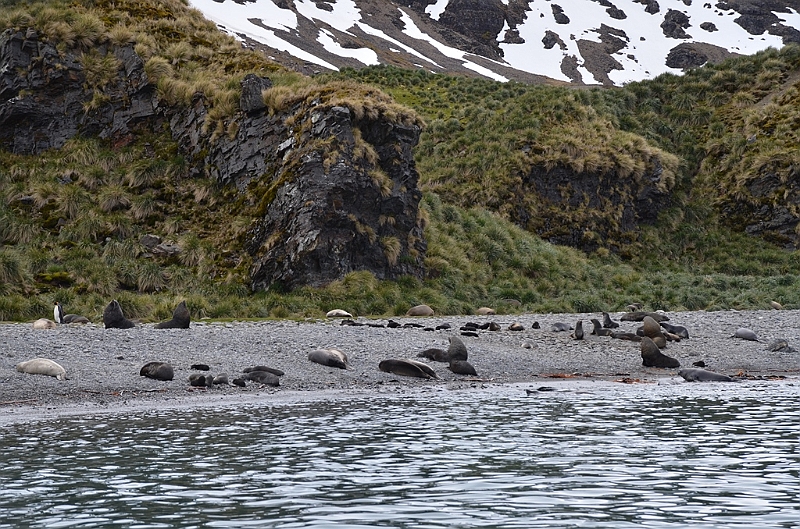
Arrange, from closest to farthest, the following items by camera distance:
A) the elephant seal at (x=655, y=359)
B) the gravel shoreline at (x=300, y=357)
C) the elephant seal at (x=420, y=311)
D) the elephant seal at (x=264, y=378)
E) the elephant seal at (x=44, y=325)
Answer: the gravel shoreline at (x=300, y=357) → the elephant seal at (x=264, y=378) → the elephant seal at (x=655, y=359) → the elephant seal at (x=44, y=325) → the elephant seal at (x=420, y=311)

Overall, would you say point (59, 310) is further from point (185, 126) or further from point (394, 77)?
point (394, 77)

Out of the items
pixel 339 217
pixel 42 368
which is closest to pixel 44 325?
pixel 42 368

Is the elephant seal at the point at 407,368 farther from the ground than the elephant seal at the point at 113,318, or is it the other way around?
the elephant seal at the point at 113,318

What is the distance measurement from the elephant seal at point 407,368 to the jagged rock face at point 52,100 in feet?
53.1

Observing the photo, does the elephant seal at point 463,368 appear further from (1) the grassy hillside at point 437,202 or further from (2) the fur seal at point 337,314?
(1) the grassy hillside at point 437,202

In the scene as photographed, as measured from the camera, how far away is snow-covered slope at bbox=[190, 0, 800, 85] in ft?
303

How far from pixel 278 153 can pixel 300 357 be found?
10986 millimetres

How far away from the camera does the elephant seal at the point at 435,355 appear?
43.2ft

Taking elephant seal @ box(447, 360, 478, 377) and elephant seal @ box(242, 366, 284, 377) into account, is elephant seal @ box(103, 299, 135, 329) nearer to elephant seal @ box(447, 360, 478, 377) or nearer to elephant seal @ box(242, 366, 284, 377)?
elephant seal @ box(242, 366, 284, 377)

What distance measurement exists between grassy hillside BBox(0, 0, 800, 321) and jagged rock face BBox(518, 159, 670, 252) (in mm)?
643

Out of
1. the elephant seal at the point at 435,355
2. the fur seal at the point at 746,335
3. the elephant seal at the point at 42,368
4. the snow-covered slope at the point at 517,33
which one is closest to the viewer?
the elephant seal at the point at 42,368

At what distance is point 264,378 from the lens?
1115cm

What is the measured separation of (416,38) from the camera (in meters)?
112

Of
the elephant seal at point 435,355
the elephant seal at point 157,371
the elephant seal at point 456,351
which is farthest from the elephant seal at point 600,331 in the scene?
the elephant seal at point 157,371
